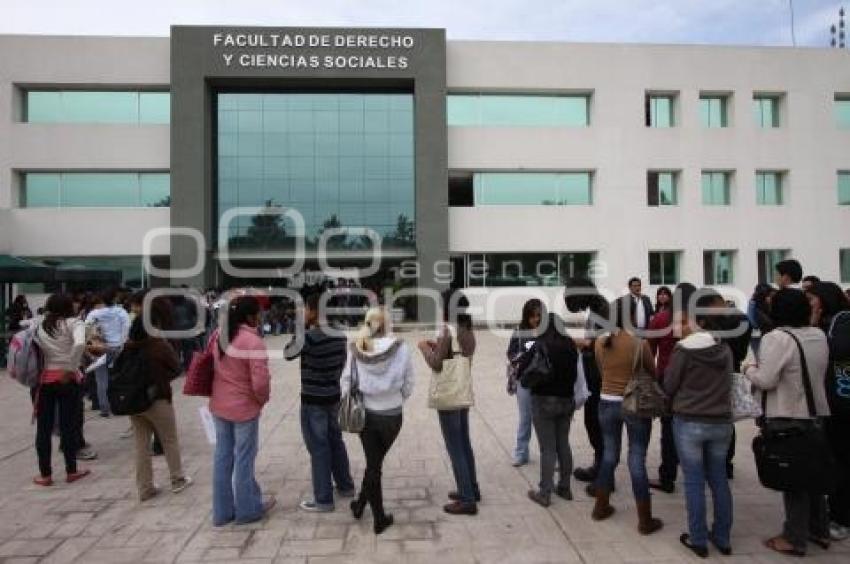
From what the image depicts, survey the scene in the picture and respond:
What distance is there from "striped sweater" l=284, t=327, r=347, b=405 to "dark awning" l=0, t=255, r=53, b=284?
39.5 feet

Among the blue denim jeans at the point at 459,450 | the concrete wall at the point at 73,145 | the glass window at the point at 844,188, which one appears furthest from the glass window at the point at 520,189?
the blue denim jeans at the point at 459,450

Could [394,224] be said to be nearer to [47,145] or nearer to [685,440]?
[47,145]

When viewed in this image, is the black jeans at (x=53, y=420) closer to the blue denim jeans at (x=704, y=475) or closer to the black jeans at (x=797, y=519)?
the blue denim jeans at (x=704, y=475)

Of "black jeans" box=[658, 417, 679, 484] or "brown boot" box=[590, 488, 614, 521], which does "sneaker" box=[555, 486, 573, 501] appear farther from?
"black jeans" box=[658, 417, 679, 484]

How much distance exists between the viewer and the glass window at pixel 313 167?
2494 centimetres

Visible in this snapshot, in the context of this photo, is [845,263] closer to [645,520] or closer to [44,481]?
[645,520]

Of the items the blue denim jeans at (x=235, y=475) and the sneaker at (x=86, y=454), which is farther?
the sneaker at (x=86, y=454)

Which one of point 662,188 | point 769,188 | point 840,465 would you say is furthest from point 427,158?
point 840,465

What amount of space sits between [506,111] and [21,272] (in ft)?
60.4

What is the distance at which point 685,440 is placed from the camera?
13.4 feet

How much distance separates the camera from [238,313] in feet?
15.4

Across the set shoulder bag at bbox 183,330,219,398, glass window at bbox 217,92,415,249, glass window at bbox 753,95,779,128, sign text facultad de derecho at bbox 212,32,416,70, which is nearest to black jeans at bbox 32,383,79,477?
shoulder bag at bbox 183,330,219,398

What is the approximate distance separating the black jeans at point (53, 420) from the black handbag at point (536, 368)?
176 inches

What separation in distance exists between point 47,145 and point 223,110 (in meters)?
6.91
